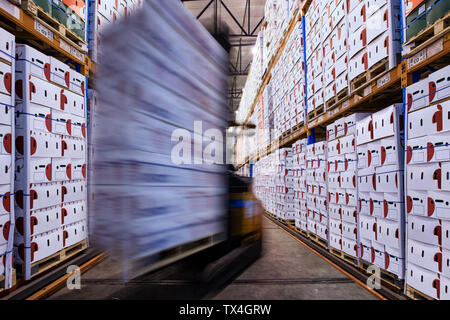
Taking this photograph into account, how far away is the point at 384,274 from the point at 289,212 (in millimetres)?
2880

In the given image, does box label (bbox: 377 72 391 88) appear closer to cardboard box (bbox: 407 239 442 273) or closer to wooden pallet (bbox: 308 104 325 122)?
wooden pallet (bbox: 308 104 325 122)

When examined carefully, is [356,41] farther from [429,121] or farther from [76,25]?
[76,25]

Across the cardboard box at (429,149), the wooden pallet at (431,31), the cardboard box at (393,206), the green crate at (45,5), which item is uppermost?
the green crate at (45,5)

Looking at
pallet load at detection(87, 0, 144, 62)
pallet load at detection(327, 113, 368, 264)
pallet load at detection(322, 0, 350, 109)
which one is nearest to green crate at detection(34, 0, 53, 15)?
pallet load at detection(87, 0, 144, 62)

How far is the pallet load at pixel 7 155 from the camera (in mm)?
2441

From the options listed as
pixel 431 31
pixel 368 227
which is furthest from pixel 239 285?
pixel 431 31

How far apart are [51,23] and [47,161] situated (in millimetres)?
1684

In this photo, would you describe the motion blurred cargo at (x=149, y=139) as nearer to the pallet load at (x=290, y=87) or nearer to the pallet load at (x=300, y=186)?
the pallet load at (x=300, y=186)

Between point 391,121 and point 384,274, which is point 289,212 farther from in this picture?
point 391,121

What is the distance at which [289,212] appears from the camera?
5719mm

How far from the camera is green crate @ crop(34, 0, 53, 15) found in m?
2.88

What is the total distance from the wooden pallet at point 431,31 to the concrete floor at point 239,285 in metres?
2.42

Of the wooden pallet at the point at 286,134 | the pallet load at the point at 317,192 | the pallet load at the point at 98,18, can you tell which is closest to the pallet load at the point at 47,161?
the pallet load at the point at 98,18

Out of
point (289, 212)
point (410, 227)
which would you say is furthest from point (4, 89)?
point (289, 212)
